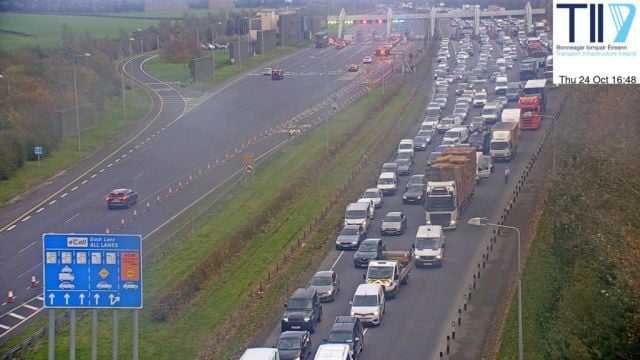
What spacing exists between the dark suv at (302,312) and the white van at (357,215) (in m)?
7.19

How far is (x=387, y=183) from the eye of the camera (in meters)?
34.9

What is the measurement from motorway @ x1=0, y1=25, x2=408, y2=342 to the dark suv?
17.3ft

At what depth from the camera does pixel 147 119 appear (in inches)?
1922

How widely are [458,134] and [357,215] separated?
1129cm

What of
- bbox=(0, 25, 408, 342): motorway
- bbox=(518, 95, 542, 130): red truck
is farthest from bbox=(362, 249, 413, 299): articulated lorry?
bbox=(518, 95, 542, 130): red truck

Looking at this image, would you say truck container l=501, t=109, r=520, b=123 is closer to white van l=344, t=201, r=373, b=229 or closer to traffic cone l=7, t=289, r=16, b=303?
white van l=344, t=201, r=373, b=229

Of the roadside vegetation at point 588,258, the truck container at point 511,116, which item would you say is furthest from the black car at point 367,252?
the truck container at point 511,116

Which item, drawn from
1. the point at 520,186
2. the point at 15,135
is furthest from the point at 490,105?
the point at 15,135

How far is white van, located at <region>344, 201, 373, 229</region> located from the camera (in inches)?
1184

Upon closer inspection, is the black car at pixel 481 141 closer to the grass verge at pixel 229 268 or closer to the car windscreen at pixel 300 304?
the grass verge at pixel 229 268

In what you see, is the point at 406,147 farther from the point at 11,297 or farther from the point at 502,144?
the point at 11,297

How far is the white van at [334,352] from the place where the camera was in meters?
18.9

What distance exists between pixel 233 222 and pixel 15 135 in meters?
10.6

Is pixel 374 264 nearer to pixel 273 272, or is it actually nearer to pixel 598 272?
pixel 273 272
